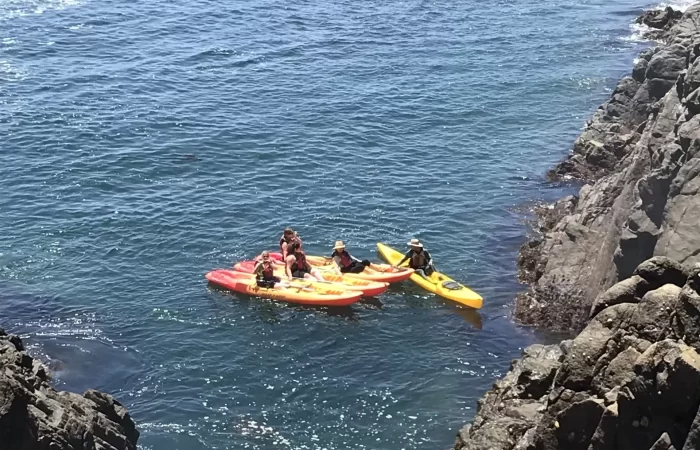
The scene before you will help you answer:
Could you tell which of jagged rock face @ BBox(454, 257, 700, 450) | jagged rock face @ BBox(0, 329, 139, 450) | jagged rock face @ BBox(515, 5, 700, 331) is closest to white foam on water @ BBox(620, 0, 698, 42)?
jagged rock face @ BBox(515, 5, 700, 331)

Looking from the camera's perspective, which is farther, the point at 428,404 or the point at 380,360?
the point at 380,360

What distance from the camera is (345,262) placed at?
3475 centimetres

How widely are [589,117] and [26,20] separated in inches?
1537

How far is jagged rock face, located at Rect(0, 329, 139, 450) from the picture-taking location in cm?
1878

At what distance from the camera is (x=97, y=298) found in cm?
3328

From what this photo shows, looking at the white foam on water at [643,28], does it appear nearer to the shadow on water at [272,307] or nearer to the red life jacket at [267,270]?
the shadow on water at [272,307]

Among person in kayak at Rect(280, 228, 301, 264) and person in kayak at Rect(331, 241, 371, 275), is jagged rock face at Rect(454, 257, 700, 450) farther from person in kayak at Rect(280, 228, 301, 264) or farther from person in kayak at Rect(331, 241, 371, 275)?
person in kayak at Rect(280, 228, 301, 264)

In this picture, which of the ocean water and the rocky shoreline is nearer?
the rocky shoreline

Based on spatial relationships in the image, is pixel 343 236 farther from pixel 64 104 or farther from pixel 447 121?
pixel 64 104

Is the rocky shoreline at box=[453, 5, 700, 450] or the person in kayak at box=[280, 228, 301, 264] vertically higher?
the rocky shoreline at box=[453, 5, 700, 450]

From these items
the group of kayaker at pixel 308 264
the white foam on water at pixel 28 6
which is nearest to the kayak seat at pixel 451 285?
the group of kayaker at pixel 308 264

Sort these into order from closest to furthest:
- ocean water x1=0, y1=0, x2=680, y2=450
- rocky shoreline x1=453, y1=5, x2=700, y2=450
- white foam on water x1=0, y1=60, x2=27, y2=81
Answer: rocky shoreline x1=453, y1=5, x2=700, y2=450 → ocean water x1=0, y1=0, x2=680, y2=450 → white foam on water x1=0, y1=60, x2=27, y2=81

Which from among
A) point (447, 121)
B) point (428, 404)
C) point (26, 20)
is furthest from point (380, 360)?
point (26, 20)

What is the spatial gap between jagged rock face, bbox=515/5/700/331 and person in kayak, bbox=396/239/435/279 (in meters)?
3.58
